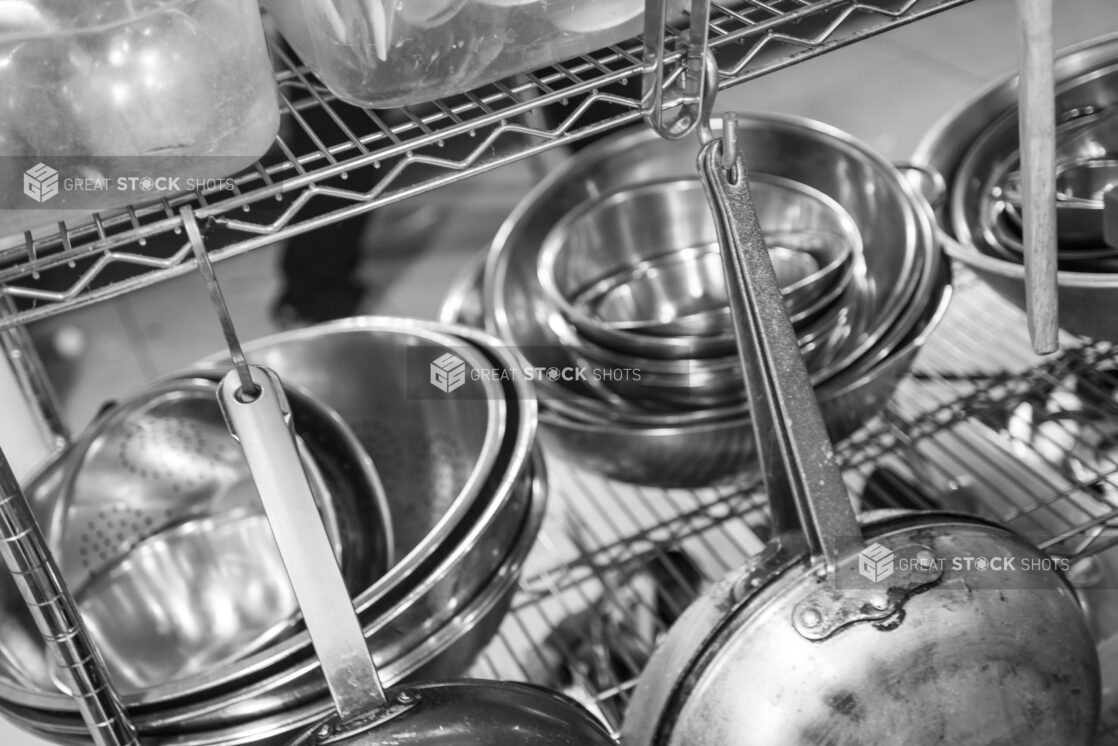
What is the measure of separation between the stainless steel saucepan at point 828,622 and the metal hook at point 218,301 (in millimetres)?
252

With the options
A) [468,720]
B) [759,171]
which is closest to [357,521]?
[468,720]

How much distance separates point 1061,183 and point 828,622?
1.49 ft

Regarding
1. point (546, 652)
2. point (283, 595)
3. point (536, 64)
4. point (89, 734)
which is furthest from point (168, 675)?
point (536, 64)

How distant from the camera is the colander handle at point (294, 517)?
501mm

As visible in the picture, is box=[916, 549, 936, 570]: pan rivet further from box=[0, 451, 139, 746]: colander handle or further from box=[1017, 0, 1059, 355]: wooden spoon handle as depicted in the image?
box=[0, 451, 139, 746]: colander handle

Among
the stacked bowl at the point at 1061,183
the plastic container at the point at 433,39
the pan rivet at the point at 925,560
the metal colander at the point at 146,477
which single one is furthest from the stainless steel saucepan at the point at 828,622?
the metal colander at the point at 146,477

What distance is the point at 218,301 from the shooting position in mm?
497

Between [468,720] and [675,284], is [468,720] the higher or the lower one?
the lower one

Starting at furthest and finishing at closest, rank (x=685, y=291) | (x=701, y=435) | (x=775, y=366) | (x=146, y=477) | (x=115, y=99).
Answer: (x=685, y=291)
(x=146, y=477)
(x=701, y=435)
(x=775, y=366)
(x=115, y=99)

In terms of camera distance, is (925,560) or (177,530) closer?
(925,560)

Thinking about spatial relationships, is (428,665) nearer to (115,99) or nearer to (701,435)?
(701,435)

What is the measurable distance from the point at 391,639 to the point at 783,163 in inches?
25.0

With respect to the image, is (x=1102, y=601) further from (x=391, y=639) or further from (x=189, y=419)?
(x=189, y=419)

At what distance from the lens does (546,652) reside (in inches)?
37.0
